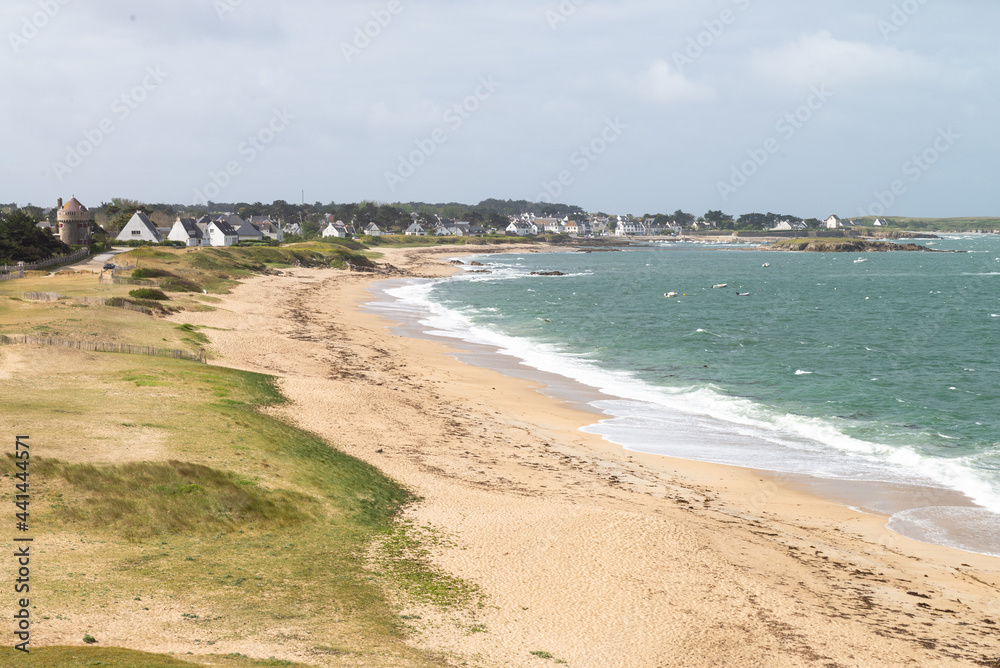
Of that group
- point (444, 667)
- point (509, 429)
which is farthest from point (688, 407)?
point (444, 667)

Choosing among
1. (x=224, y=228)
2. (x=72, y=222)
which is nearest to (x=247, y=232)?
(x=224, y=228)

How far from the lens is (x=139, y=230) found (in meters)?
122

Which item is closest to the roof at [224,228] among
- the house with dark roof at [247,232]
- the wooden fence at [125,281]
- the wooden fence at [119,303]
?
the house with dark roof at [247,232]

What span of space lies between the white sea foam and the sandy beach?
1.92 metres

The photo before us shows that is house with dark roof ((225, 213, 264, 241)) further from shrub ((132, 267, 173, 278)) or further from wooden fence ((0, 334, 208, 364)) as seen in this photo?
wooden fence ((0, 334, 208, 364))

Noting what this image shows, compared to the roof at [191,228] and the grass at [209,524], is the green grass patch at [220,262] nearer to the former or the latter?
the roof at [191,228]

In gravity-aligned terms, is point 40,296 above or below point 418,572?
above

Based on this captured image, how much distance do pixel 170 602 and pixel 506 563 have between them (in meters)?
6.68

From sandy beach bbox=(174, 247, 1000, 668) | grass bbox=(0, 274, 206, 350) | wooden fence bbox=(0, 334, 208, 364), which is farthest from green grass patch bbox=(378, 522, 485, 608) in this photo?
grass bbox=(0, 274, 206, 350)

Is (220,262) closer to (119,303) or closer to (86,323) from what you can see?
(119,303)

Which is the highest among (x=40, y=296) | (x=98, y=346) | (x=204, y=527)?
(x=40, y=296)

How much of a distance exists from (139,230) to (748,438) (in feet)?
387

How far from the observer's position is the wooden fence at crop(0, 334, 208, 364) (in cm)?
3036

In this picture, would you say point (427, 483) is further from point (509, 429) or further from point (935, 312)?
point (935, 312)
